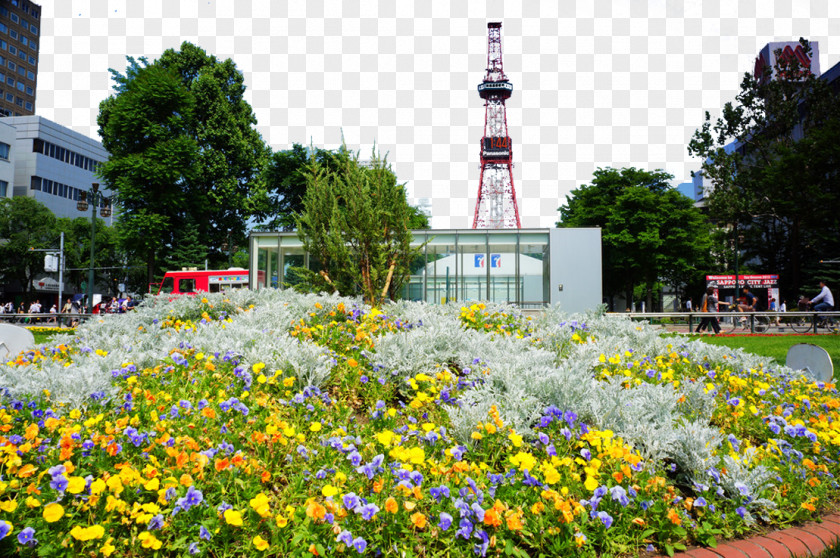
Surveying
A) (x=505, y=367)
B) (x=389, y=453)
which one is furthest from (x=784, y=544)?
(x=389, y=453)

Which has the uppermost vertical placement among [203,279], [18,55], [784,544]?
[18,55]

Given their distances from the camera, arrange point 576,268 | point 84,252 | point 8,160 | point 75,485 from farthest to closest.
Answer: point 84,252, point 8,160, point 576,268, point 75,485

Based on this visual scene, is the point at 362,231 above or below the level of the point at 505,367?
above

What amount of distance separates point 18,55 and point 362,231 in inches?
3736

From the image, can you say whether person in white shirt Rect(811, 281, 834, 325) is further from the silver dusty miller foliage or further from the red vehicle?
the red vehicle

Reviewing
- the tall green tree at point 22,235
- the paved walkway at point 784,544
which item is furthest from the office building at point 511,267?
the tall green tree at point 22,235

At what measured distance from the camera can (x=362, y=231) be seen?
32.4 ft

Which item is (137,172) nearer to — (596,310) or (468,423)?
(596,310)

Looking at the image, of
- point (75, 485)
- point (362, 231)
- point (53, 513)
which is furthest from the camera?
point (362, 231)

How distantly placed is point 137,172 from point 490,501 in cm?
2891

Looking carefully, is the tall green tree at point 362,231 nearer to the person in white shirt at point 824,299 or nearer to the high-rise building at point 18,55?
the person in white shirt at point 824,299

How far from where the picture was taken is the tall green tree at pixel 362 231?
988cm

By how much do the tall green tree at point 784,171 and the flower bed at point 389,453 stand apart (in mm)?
39238

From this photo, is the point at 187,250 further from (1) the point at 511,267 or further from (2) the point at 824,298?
(2) the point at 824,298
